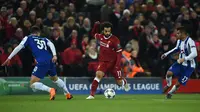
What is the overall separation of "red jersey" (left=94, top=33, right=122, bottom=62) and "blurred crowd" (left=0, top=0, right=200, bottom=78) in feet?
15.4

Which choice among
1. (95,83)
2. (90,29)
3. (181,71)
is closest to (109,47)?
(95,83)

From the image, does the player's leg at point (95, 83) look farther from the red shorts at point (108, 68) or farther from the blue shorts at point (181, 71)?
the blue shorts at point (181, 71)

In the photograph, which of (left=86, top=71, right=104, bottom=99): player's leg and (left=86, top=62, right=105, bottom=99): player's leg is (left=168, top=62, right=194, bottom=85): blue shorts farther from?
(left=86, top=71, right=104, bottom=99): player's leg

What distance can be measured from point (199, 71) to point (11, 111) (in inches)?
510

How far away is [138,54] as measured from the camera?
23.3 metres

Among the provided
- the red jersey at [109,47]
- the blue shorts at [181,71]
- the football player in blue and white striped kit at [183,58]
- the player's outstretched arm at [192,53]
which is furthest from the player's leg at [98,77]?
the player's outstretched arm at [192,53]

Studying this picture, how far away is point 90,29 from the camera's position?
2327 cm

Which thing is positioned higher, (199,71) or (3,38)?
(3,38)

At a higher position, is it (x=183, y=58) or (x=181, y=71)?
(x=183, y=58)

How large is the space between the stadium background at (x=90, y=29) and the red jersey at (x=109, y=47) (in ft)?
14.2

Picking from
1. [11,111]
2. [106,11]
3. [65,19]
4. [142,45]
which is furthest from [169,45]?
[11,111]

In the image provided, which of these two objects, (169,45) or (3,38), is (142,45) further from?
(3,38)

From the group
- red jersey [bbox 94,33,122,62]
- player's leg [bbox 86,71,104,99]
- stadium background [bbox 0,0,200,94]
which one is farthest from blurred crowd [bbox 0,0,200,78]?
player's leg [bbox 86,71,104,99]

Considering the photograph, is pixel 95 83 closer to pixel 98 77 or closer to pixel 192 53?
pixel 98 77
